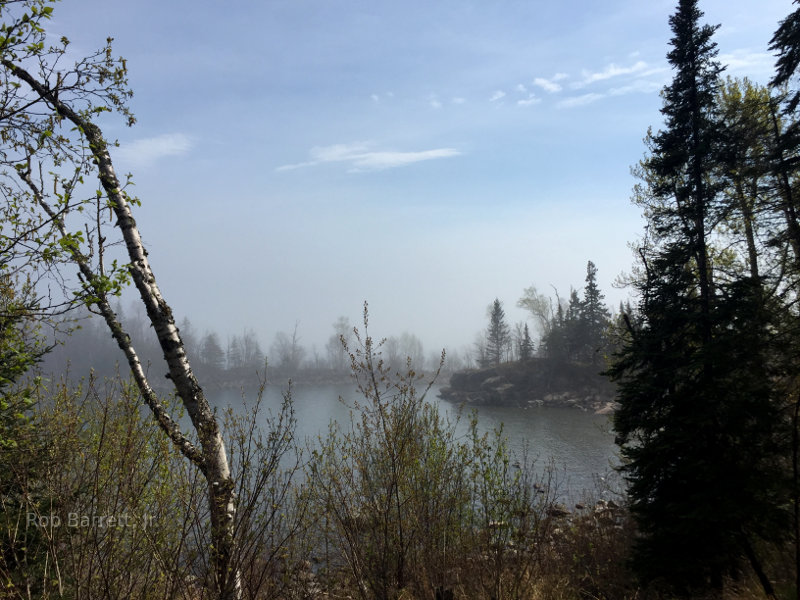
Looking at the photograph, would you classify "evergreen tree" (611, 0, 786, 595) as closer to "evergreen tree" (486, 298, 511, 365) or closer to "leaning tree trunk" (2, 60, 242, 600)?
"leaning tree trunk" (2, 60, 242, 600)

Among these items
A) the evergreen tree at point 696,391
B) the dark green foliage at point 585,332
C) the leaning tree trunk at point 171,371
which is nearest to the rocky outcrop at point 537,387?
the dark green foliage at point 585,332

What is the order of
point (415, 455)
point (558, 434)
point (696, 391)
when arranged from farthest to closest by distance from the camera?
point (558, 434)
point (696, 391)
point (415, 455)

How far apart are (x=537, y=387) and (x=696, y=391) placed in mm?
50087

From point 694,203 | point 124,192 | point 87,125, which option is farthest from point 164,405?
point 694,203

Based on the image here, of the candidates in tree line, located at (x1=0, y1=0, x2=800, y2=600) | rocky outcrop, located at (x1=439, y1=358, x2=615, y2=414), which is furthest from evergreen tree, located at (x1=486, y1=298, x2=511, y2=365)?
tree line, located at (x1=0, y1=0, x2=800, y2=600)

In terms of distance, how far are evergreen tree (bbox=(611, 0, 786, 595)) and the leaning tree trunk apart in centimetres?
800

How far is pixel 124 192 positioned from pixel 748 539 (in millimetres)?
11860

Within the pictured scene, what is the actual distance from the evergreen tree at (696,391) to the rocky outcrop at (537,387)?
38.8m

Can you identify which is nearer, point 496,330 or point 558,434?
point 558,434

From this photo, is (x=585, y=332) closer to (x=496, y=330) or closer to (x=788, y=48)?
(x=496, y=330)

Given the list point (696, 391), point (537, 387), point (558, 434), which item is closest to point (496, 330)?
point (537, 387)

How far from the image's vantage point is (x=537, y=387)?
57688 mm

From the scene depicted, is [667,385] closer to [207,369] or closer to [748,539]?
[748,539]

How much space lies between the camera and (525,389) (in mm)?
58125
